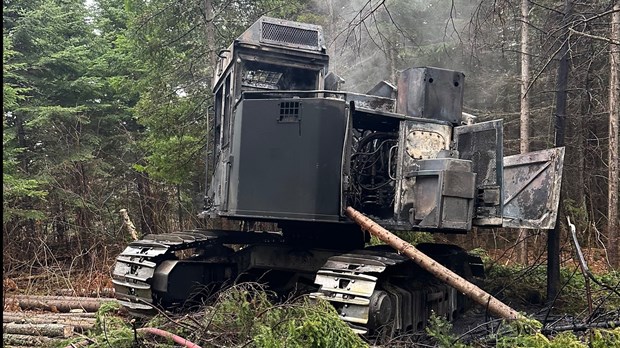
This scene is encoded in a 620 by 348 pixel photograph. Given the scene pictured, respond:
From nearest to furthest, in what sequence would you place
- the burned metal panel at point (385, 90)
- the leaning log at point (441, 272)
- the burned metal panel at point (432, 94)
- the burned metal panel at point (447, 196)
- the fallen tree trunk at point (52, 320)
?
the leaning log at point (441, 272) → the burned metal panel at point (447, 196) → the burned metal panel at point (432, 94) → the fallen tree trunk at point (52, 320) → the burned metal panel at point (385, 90)

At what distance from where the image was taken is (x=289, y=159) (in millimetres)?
6418

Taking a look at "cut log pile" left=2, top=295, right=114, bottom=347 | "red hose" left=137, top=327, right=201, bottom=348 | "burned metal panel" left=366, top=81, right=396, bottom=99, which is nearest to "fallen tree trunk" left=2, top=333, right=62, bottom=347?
"cut log pile" left=2, top=295, right=114, bottom=347

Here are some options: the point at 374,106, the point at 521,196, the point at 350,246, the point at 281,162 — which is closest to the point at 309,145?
the point at 281,162

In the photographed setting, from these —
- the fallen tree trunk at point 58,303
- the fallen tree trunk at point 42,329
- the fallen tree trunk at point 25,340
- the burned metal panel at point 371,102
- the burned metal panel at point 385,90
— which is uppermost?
the burned metal panel at point 385,90

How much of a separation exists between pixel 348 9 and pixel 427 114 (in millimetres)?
12863

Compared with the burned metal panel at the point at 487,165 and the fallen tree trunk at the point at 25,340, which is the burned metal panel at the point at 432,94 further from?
the fallen tree trunk at the point at 25,340

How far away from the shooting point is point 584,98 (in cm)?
1373

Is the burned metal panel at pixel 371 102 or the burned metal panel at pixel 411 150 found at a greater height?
the burned metal panel at pixel 371 102

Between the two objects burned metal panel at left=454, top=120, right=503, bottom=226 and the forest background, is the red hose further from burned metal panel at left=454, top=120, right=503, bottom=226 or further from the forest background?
the forest background

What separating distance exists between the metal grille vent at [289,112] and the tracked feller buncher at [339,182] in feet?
0.04

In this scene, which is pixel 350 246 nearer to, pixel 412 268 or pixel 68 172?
pixel 412 268

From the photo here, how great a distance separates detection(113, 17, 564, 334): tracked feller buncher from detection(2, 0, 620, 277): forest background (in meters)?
3.90

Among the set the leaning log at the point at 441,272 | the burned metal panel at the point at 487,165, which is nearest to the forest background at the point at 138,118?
the burned metal panel at the point at 487,165

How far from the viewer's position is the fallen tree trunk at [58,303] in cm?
852
